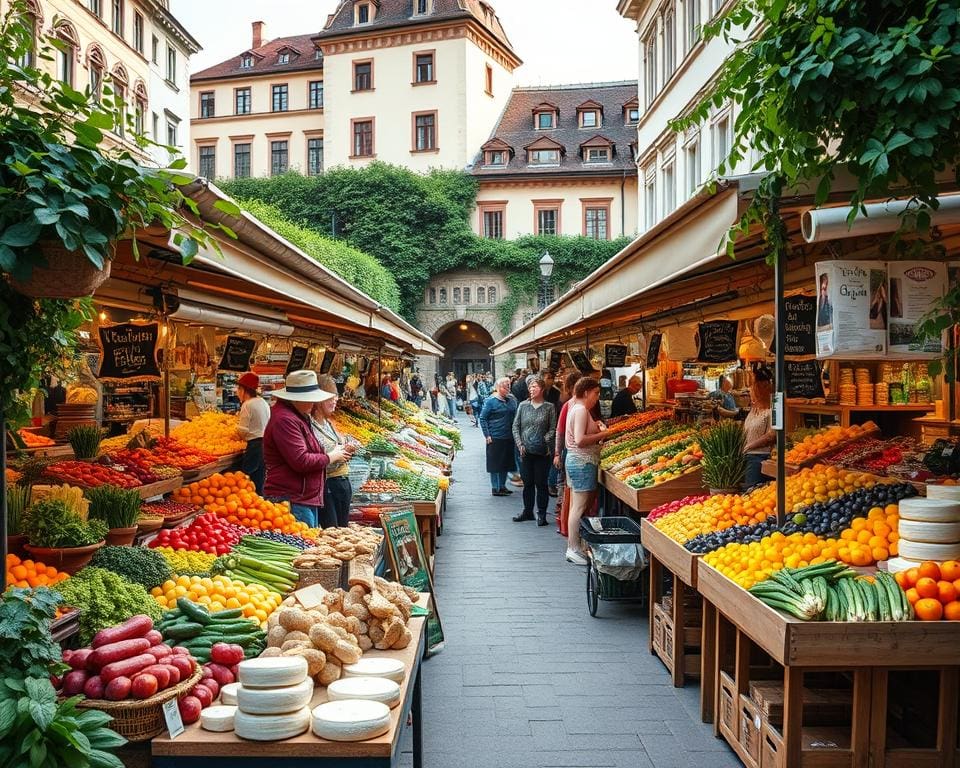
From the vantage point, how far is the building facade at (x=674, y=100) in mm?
21781

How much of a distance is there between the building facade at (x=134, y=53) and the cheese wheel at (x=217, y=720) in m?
26.7

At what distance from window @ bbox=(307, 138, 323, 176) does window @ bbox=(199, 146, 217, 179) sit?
584cm

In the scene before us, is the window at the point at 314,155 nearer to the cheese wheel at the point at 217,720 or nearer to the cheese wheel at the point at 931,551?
the cheese wheel at the point at 931,551

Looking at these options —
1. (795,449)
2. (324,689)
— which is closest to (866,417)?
(795,449)

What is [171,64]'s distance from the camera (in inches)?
1551

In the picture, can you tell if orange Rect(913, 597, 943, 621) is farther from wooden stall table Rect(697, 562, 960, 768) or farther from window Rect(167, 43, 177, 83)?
window Rect(167, 43, 177, 83)

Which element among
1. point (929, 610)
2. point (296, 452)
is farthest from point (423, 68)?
point (929, 610)

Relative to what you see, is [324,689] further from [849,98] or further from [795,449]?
[795,449]

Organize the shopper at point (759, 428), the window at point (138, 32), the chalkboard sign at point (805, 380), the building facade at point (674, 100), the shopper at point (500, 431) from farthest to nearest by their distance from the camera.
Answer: the window at point (138, 32), the building facade at point (674, 100), the shopper at point (500, 431), the shopper at point (759, 428), the chalkboard sign at point (805, 380)

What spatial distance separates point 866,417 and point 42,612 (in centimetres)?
1262

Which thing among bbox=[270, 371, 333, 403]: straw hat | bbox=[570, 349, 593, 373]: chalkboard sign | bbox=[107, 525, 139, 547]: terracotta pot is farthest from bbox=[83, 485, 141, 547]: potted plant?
bbox=[570, 349, 593, 373]: chalkboard sign

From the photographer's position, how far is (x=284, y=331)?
9727mm

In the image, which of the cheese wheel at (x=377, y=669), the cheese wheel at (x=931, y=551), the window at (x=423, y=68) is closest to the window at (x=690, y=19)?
the cheese wheel at (x=931, y=551)

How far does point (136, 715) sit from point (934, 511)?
11.7 feet
